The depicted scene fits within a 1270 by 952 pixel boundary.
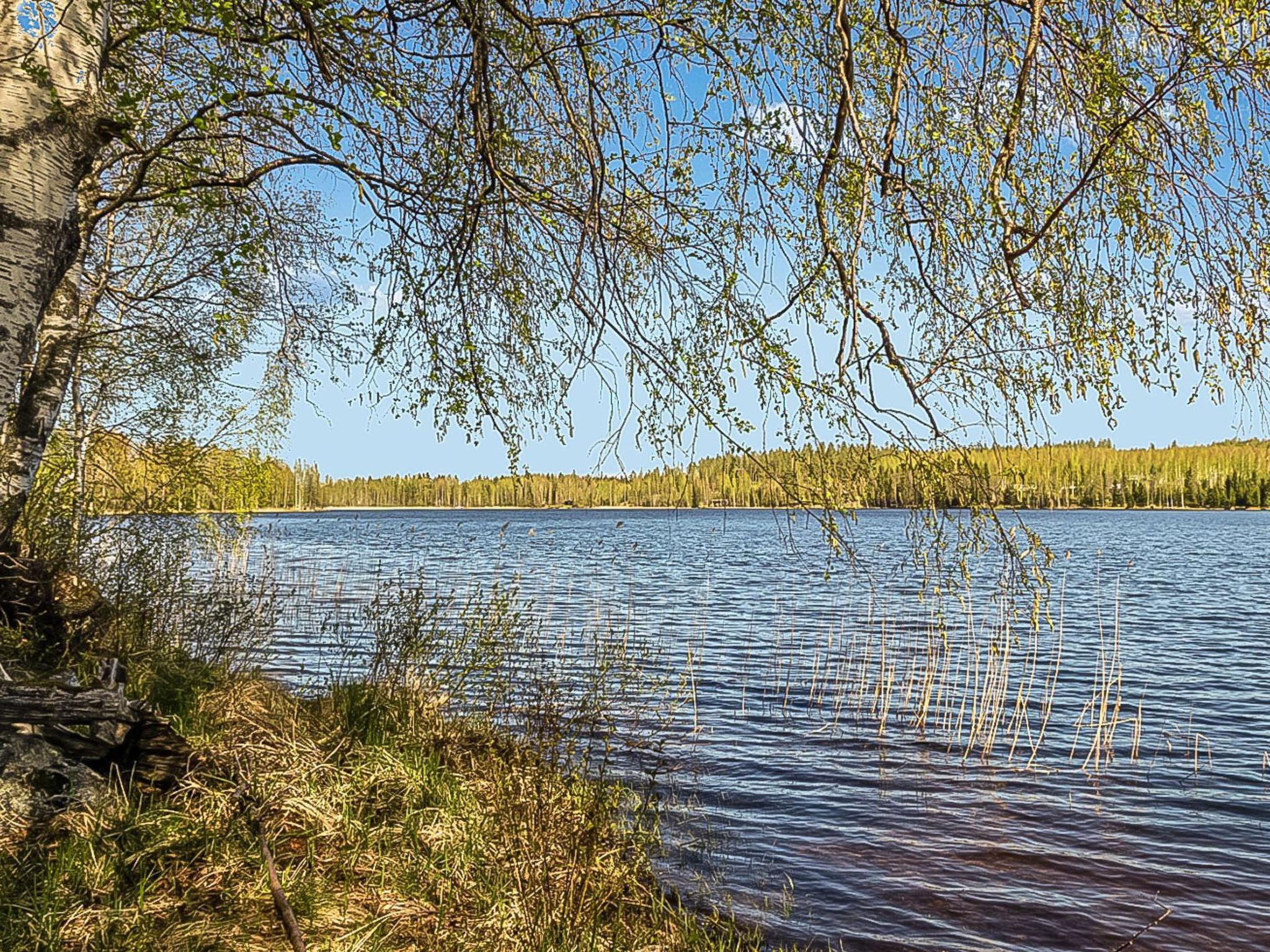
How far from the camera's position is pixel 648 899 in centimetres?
585

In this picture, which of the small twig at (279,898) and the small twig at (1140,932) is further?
the small twig at (1140,932)

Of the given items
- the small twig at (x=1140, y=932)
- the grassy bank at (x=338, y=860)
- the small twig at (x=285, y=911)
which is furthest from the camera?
the small twig at (x=1140, y=932)

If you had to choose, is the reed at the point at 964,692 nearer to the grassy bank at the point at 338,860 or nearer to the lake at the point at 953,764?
the lake at the point at 953,764

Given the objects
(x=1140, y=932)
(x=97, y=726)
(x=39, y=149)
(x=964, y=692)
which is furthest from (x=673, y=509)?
(x=964, y=692)

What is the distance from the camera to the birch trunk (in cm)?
302

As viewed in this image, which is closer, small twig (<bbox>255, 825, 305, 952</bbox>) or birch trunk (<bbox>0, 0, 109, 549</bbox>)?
birch trunk (<bbox>0, 0, 109, 549</bbox>)

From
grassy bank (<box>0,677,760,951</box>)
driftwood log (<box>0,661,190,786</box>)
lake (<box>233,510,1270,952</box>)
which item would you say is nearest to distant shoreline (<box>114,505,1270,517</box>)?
lake (<box>233,510,1270,952</box>)

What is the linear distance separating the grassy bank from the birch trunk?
2.34 meters

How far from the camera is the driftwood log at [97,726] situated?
15.2ft

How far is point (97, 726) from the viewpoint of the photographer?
5031mm

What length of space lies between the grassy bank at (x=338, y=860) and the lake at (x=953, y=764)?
1634mm

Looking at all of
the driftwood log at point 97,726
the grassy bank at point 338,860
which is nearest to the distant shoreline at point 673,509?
the grassy bank at point 338,860

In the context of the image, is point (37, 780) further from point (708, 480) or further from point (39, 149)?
point (708, 480)

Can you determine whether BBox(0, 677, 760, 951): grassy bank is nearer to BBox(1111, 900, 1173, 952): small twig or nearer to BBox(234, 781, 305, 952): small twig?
BBox(234, 781, 305, 952): small twig
